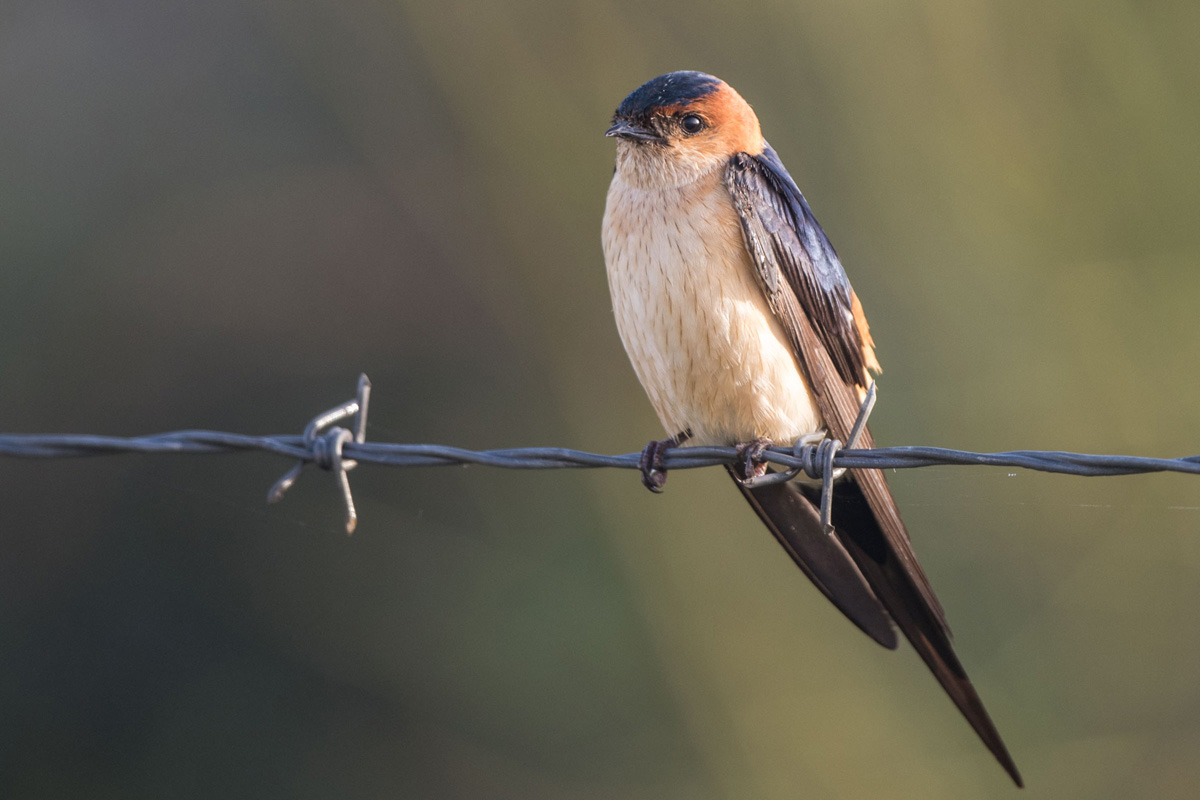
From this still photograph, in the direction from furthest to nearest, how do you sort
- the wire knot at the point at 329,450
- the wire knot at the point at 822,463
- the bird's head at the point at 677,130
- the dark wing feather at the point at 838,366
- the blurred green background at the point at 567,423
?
1. the blurred green background at the point at 567,423
2. the bird's head at the point at 677,130
3. the dark wing feather at the point at 838,366
4. the wire knot at the point at 329,450
5. the wire knot at the point at 822,463

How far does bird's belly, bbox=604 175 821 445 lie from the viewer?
118 inches

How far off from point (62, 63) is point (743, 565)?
529 cm

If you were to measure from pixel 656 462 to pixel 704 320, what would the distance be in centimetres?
41

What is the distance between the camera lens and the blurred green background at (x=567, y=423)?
465 centimetres

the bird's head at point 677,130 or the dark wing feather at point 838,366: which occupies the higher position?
the bird's head at point 677,130

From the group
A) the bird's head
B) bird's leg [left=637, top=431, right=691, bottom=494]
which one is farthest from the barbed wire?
the bird's head

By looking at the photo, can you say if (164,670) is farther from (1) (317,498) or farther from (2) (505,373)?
(2) (505,373)

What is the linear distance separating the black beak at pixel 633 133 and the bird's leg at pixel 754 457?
97cm

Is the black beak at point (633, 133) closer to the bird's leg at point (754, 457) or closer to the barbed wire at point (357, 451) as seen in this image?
the bird's leg at point (754, 457)

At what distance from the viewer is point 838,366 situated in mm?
3258

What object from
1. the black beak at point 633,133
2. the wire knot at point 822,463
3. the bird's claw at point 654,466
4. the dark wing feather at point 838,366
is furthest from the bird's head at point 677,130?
the wire knot at point 822,463

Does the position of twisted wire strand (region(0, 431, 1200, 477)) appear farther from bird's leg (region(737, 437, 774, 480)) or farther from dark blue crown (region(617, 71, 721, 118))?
dark blue crown (region(617, 71, 721, 118))

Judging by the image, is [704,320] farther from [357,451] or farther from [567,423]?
[567,423]

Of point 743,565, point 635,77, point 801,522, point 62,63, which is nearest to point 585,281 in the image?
point 635,77
